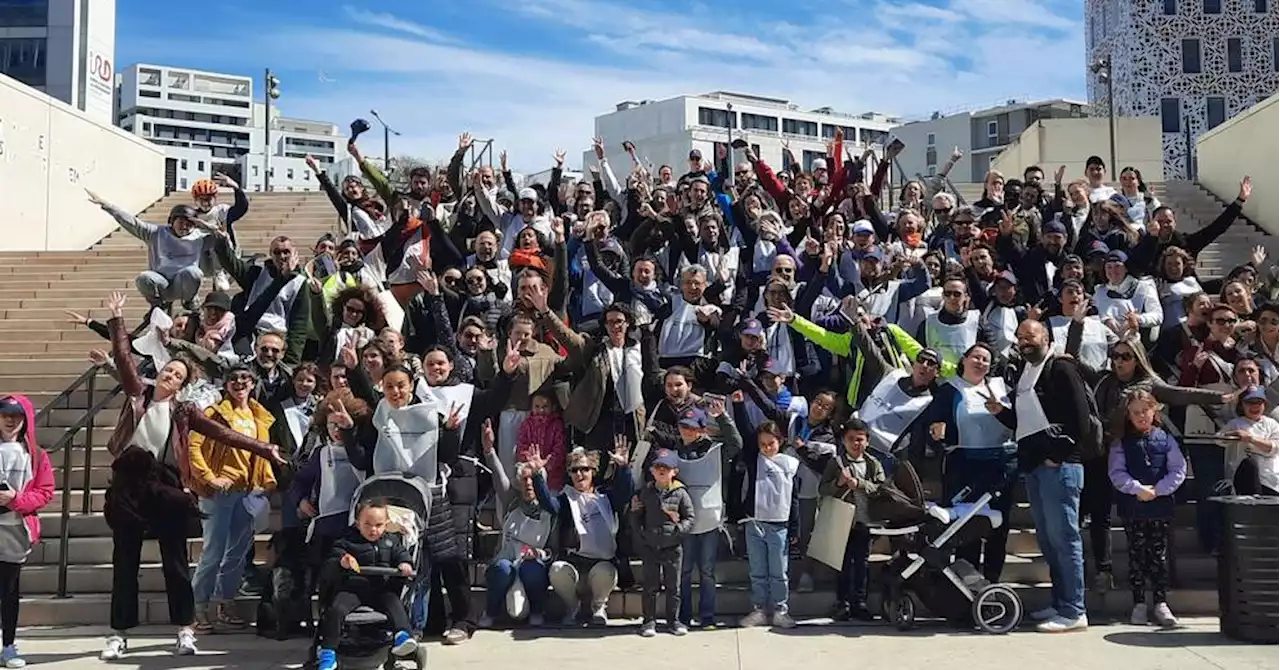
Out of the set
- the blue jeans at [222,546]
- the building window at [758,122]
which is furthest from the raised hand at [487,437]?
the building window at [758,122]

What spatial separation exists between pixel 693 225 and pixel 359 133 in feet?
14.1

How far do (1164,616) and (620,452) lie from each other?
3.98 metres

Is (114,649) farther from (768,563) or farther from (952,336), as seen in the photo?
(952,336)

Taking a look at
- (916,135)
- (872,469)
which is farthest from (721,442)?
(916,135)

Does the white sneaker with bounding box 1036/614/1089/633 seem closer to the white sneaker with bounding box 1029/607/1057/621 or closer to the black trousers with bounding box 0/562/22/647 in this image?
the white sneaker with bounding box 1029/607/1057/621

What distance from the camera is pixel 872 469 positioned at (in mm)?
7637

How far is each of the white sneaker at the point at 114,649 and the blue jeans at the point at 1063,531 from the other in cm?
632

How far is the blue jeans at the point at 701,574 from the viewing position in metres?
7.55

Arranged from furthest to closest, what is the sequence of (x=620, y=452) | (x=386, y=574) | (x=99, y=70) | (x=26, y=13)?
(x=99, y=70)
(x=26, y=13)
(x=620, y=452)
(x=386, y=574)

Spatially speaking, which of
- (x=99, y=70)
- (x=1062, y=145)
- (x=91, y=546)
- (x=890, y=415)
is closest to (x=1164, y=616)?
(x=890, y=415)

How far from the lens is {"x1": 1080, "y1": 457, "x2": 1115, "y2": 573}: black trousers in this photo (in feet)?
25.3

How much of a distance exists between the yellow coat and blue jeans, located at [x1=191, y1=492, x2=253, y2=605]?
0.12 metres

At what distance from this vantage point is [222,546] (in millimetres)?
7359

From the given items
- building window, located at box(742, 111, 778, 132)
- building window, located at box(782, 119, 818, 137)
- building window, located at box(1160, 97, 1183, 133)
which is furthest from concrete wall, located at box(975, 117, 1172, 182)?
building window, located at box(782, 119, 818, 137)
